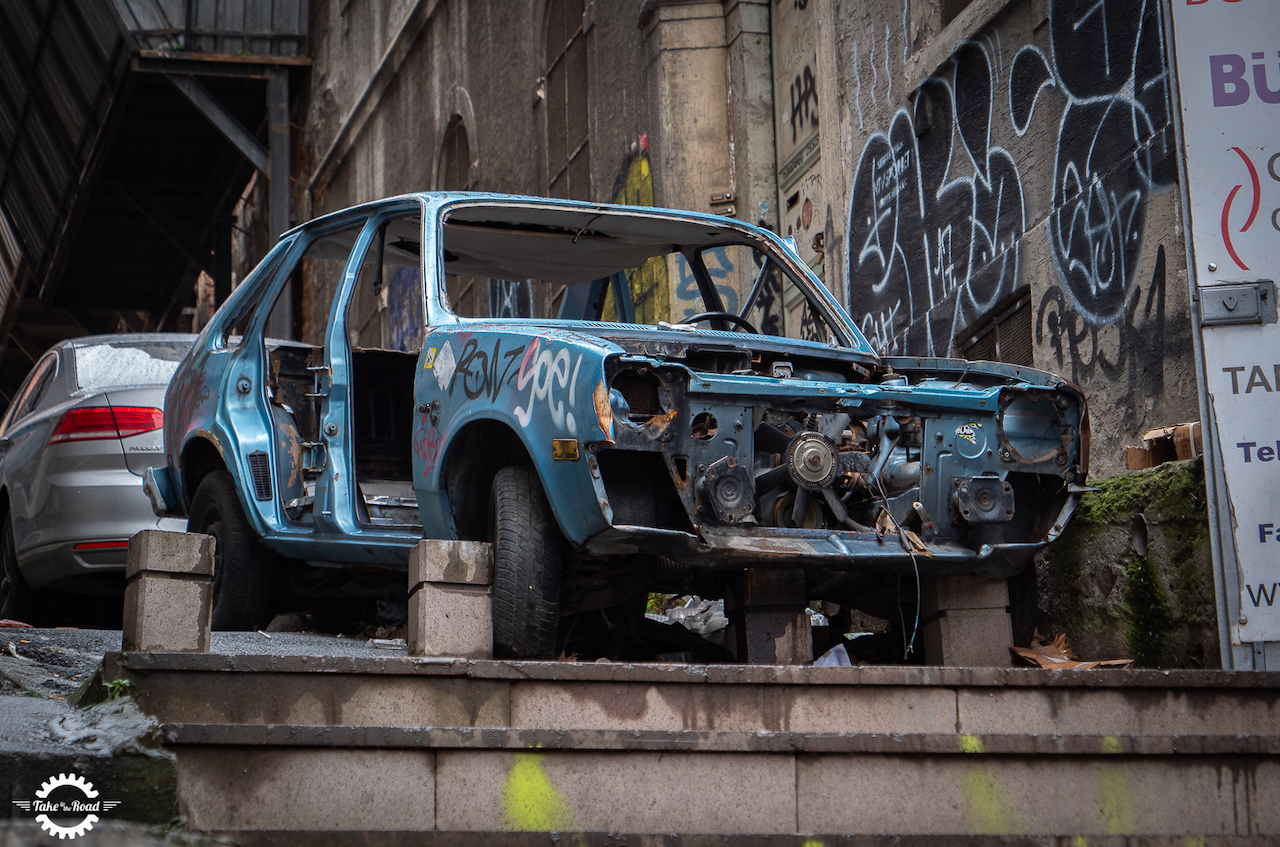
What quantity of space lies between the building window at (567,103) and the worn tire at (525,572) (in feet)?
34.2

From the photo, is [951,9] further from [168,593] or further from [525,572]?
[168,593]

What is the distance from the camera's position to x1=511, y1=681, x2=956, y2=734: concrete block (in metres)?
3.92

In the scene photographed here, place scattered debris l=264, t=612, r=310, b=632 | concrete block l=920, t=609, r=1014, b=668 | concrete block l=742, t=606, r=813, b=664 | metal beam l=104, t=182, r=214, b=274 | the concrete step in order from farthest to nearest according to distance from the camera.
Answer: metal beam l=104, t=182, r=214, b=274 < scattered debris l=264, t=612, r=310, b=632 < concrete block l=920, t=609, r=1014, b=668 < concrete block l=742, t=606, r=813, b=664 < the concrete step

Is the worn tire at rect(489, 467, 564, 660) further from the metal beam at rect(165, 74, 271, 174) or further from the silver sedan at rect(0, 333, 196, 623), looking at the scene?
the metal beam at rect(165, 74, 271, 174)

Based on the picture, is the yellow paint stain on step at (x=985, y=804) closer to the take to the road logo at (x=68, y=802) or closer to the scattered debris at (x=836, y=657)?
the scattered debris at (x=836, y=657)

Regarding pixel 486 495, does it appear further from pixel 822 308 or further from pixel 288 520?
pixel 822 308

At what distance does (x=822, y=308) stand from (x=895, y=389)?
4.77ft

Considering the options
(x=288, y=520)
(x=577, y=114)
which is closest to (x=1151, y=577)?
(x=288, y=520)

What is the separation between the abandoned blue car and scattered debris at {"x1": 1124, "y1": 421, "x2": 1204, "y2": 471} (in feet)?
2.52

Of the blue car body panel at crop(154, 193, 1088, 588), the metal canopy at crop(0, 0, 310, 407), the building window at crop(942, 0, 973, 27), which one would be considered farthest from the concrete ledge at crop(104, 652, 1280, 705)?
the metal canopy at crop(0, 0, 310, 407)

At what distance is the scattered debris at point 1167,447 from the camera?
5590 mm

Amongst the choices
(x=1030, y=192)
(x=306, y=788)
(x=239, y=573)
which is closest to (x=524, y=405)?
(x=306, y=788)

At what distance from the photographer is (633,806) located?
370 centimetres

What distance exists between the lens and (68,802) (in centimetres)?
338
